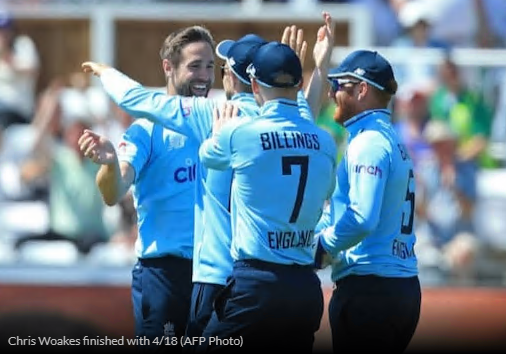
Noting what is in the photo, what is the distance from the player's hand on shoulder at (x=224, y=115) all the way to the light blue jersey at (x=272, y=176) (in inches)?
2.7

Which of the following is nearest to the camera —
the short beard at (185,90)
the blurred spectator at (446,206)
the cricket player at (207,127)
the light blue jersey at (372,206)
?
the light blue jersey at (372,206)

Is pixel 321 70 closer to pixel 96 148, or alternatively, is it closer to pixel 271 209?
pixel 271 209

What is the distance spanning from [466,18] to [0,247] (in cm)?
512

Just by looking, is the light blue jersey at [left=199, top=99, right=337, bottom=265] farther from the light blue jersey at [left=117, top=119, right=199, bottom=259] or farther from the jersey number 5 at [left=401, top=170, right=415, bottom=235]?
the light blue jersey at [left=117, top=119, right=199, bottom=259]

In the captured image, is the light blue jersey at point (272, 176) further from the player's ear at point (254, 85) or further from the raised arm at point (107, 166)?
the raised arm at point (107, 166)

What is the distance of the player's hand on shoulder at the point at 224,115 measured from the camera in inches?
255

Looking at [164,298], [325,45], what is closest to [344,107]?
[325,45]

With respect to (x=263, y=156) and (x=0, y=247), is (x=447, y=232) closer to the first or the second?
(x=0, y=247)

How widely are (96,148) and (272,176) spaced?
984 millimetres

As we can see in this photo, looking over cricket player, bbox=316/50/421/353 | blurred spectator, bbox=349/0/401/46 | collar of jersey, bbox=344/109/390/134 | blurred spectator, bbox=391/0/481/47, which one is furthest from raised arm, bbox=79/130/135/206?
blurred spectator, bbox=391/0/481/47

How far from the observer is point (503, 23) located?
43.3ft

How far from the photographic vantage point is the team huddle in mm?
6355

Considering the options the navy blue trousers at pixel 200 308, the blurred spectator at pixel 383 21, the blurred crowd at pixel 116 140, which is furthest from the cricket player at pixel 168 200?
the blurred spectator at pixel 383 21

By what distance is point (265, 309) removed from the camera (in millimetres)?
6316
